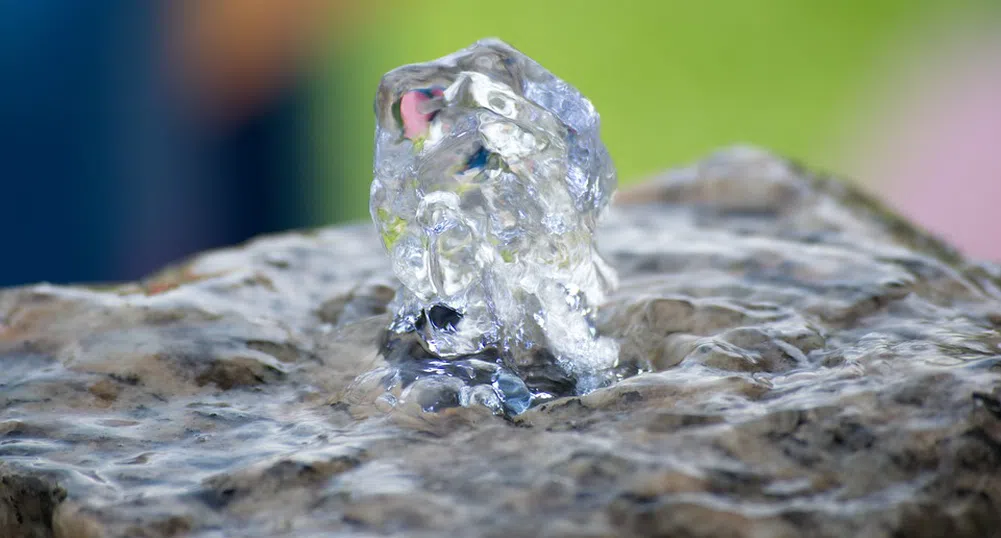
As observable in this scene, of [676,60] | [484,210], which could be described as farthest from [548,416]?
[676,60]

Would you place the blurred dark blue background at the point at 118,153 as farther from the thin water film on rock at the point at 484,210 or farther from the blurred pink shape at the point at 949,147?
the blurred pink shape at the point at 949,147

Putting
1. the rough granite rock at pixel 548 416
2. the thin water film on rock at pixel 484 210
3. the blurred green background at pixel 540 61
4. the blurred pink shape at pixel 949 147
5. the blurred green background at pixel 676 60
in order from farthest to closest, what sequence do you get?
the blurred green background at pixel 676 60
the blurred pink shape at pixel 949 147
the blurred green background at pixel 540 61
the thin water film on rock at pixel 484 210
the rough granite rock at pixel 548 416

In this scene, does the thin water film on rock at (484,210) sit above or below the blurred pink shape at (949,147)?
above

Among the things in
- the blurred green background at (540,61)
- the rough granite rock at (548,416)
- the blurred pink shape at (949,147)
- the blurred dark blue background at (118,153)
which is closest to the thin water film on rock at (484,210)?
the rough granite rock at (548,416)

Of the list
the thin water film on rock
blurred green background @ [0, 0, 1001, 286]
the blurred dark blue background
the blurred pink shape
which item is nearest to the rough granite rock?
the thin water film on rock

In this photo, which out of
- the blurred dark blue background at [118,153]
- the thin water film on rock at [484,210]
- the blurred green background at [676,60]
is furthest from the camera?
the blurred green background at [676,60]

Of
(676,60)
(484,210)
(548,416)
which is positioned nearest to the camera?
(548,416)

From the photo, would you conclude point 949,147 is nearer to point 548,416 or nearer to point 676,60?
point 676,60
